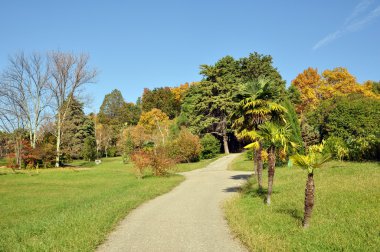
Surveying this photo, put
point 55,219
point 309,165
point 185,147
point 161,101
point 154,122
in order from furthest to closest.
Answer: point 161,101 < point 154,122 < point 185,147 < point 55,219 < point 309,165

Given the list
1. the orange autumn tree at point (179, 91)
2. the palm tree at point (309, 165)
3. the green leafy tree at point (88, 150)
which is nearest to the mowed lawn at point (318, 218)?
the palm tree at point (309, 165)

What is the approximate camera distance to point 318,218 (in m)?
10.0

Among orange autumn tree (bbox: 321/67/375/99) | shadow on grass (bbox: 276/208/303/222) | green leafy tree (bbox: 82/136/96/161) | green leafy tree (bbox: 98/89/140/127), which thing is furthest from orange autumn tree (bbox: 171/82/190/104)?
shadow on grass (bbox: 276/208/303/222)

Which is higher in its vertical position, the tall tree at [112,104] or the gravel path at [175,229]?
the tall tree at [112,104]

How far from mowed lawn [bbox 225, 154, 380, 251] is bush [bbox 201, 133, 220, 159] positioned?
31.0 meters

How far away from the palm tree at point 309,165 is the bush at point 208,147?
37.6 m

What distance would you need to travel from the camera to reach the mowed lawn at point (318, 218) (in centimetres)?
762

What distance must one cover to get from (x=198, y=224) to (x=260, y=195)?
6.09 meters

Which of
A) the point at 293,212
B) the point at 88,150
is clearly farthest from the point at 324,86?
the point at 293,212

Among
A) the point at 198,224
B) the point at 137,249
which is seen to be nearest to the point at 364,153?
the point at 198,224

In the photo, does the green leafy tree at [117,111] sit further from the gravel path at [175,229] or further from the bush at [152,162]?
the gravel path at [175,229]

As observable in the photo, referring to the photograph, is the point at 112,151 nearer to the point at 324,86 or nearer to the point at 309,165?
the point at 324,86

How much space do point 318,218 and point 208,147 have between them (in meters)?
37.4

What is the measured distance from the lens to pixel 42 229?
9969mm
